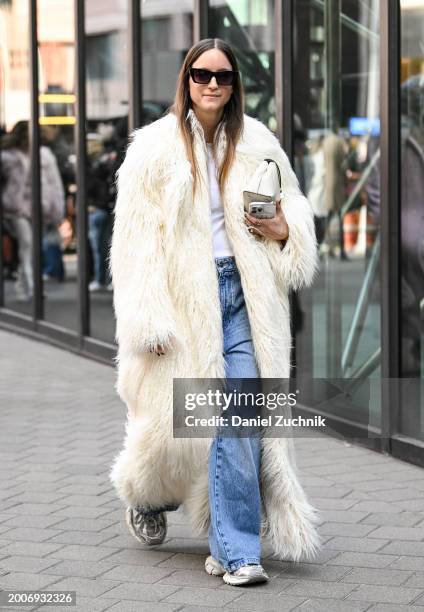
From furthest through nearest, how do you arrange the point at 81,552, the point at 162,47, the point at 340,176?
the point at 162,47
the point at 340,176
the point at 81,552

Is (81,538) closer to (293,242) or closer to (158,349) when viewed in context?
(158,349)

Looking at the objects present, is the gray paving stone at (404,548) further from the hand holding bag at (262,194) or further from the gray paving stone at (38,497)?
the gray paving stone at (38,497)

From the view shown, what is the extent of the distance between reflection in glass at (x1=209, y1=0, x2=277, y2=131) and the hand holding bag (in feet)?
11.3

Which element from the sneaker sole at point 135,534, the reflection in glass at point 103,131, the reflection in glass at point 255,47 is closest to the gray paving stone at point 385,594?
the sneaker sole at point 135,534

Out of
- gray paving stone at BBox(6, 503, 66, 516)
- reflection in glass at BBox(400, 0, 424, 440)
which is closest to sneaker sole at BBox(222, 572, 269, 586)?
gray paving stone at BBox(6, 503, 66, 516)

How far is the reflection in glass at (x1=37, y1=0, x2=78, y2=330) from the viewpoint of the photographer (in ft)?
37.7

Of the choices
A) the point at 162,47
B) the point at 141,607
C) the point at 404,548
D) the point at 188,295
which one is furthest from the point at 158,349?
the point at 162,47

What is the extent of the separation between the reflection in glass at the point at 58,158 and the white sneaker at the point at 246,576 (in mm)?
6857

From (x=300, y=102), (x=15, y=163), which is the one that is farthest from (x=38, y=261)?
(x=300, y=102)

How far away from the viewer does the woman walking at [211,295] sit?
4.74 m

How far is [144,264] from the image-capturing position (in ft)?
15.5

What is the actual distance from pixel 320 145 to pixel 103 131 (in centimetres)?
309

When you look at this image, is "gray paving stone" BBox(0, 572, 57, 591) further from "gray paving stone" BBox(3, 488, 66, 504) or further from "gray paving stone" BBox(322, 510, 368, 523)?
"gray paving stone" BBox(322, 510, 368, 523)

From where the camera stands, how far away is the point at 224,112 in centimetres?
491
